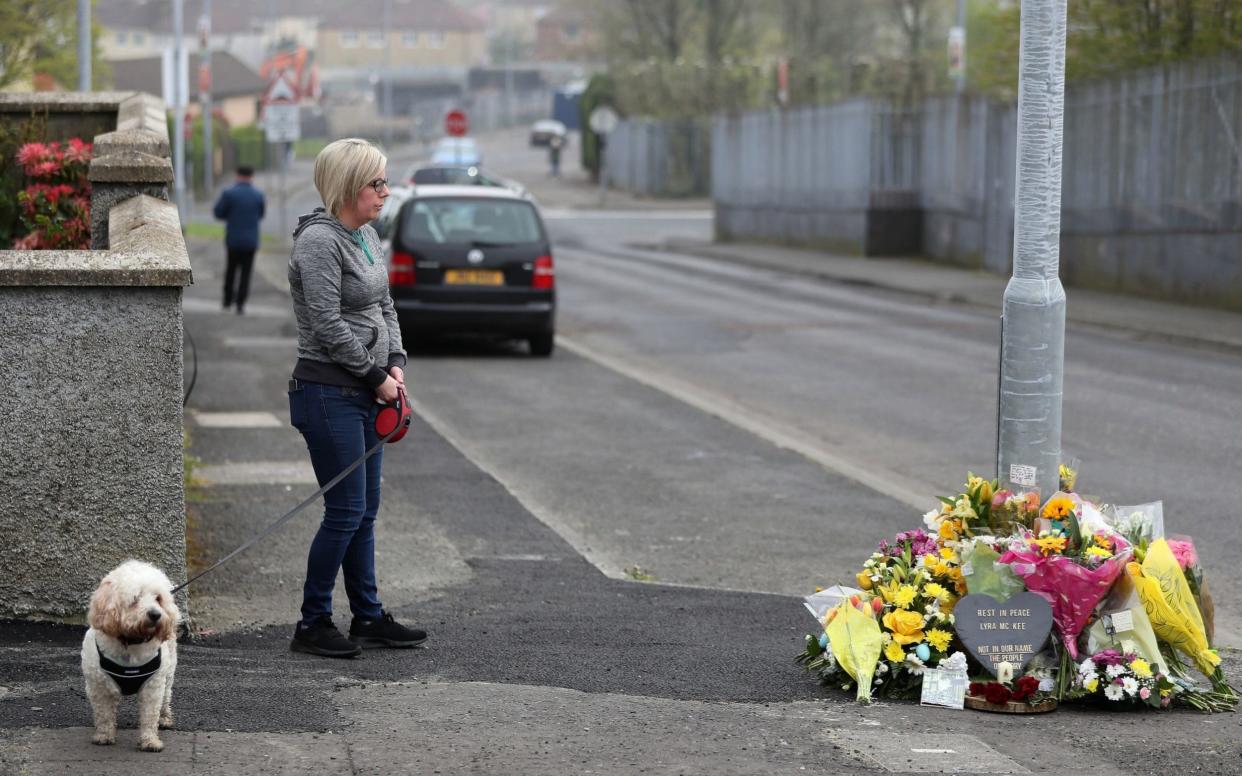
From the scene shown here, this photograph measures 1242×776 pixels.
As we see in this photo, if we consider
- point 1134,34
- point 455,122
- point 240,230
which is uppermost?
point 1134,34

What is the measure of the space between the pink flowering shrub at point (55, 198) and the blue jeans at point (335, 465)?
3.16 meters

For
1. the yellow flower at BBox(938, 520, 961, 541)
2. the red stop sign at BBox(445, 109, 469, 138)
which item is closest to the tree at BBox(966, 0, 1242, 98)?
the yellow flower at BBox(938, 520, 961, 541)

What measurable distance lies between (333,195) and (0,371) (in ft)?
4.23

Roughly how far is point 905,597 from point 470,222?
12782 millimetres

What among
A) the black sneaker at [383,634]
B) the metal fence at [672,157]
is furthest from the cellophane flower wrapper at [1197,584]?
the metal fence at [672,157]

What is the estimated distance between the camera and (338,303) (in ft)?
19.1

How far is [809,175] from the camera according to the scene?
3819 cm

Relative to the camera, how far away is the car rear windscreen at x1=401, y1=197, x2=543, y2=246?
1783 cm

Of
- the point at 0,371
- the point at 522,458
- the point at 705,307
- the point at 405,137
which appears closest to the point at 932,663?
the point at 0,371

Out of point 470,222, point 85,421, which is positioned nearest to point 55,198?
point 85,421

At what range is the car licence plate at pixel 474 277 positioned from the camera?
1772 centimetres

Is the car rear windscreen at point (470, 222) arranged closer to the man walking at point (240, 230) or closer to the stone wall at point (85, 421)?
the man walking at point (240, 230)

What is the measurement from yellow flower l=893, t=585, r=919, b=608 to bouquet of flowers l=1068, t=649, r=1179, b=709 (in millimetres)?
570

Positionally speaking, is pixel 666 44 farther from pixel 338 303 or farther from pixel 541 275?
pixel 338 303
